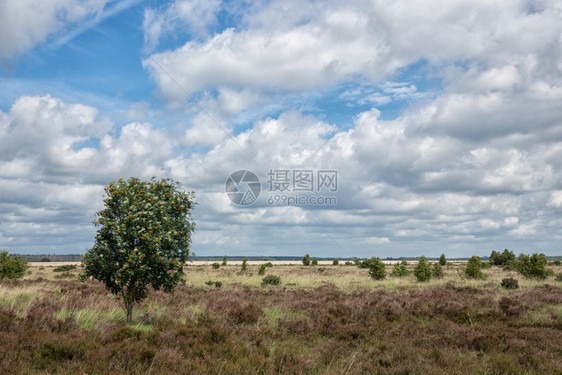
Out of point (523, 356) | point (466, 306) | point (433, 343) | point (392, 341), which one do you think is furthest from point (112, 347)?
point (466, 306)

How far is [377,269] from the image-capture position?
128ft

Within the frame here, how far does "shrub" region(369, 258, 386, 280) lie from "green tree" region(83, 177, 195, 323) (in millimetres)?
29144

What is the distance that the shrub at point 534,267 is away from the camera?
1432 inches

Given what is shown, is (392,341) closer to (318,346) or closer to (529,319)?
(318,346)

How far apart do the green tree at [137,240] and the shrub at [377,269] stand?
29144mm

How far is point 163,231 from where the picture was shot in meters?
12.5

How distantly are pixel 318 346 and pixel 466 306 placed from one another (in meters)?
10.1

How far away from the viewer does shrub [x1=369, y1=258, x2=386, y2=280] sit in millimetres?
39031

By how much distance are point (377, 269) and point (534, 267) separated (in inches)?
550

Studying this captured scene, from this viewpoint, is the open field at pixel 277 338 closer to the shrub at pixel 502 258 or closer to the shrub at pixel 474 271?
the shrub at pixel 474 271

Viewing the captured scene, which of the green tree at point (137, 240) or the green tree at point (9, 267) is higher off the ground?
the green tree at point (137, 240)

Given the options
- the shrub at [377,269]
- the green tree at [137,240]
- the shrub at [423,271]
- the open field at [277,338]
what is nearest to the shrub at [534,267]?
the shrub at [423,271]

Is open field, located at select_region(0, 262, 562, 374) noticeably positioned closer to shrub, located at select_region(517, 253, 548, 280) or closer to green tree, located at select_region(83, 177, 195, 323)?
green tree, located at select_region(83, 177, 195, 323)

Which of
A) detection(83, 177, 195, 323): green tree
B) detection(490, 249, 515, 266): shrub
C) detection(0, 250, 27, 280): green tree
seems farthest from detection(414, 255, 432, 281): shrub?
detection(490, 249, 515, 266): shrub
